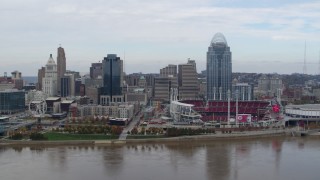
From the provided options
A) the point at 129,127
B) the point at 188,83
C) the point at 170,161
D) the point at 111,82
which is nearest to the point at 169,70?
the point at 188,83

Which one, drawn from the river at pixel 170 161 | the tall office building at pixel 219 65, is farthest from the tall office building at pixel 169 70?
the river at pixel 170 161

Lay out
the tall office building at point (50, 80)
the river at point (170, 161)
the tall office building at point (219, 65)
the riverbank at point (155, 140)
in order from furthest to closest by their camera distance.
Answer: the tall office building at point (219, 65), the tall office building at point (50, 80), the riverbank at point (155, 140), the river at point (170, 161)

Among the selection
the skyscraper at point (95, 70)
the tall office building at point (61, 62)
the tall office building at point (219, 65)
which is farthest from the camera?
the skyscraper at point (95, 70)

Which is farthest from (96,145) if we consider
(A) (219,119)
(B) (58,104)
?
(B) (58,104)

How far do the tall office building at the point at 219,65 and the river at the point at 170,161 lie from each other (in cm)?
1363

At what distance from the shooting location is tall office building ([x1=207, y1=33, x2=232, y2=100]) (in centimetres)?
2588

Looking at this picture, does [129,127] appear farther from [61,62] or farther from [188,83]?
[61,62]

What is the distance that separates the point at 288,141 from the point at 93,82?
16.7m

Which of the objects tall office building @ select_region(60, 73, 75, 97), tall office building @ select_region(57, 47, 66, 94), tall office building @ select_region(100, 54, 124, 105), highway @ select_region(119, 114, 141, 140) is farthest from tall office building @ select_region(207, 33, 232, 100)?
tall office building @ select_region(57, 47, 66, 94)

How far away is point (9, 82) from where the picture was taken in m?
28.5

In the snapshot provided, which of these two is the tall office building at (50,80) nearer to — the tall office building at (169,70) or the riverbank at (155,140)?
the tall office building at (169,70)

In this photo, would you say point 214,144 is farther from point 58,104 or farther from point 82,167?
point 58,104

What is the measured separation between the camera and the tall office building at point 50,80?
83.4 ft

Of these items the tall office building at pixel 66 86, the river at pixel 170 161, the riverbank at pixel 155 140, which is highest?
the tall office building at pixel 66 86
